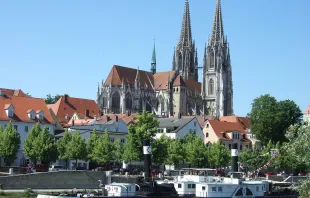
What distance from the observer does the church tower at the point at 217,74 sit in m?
170

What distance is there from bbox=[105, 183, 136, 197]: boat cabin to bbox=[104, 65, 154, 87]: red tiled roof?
107m

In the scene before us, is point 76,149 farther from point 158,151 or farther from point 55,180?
point 55,180

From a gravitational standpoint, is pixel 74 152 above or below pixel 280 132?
below

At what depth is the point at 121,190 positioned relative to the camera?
4134cm

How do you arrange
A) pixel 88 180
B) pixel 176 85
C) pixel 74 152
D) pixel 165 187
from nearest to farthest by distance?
pixel 165 187 < pixel 88 180 < pixel 74 152 < pixel 176 85

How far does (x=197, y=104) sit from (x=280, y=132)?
231 feet

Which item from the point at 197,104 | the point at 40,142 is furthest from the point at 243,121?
the point at 40,142

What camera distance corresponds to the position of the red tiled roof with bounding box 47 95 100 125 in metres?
98.6

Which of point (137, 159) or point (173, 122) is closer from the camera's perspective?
point (137, 159)

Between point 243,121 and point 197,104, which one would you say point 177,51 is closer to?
point 197,104

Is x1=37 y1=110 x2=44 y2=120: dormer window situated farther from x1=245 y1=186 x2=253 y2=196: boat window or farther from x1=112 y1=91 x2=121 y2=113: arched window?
x1=112 y1=91 x2=121 y2=113: arched window

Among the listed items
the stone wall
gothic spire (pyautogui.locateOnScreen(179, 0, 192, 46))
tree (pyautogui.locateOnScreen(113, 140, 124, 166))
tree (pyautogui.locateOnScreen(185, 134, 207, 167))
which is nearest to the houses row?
tree (pyautogui.locateOnScreen(113, 140, 124, 166))

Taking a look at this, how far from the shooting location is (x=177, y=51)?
184875mm

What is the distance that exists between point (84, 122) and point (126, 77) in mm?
66168
